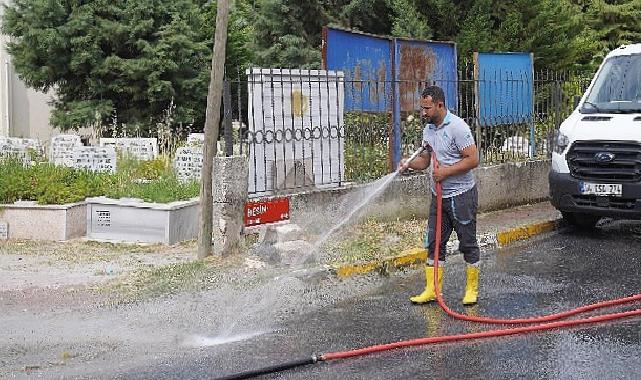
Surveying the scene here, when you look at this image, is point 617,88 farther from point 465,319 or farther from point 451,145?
point 465,319

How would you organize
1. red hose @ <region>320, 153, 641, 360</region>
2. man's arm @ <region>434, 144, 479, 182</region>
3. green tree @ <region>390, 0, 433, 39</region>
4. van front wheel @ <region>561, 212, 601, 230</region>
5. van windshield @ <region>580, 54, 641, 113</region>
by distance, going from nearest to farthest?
red hose @ <region>320, 153, 641, 360</region> → man's arm @ <region>434, 144, 479, 182</region> → van windshield @ <region>580, 54, 641, 113</region> → van front wheel @ <region>561, 212, 601, 230</region> → green tree @ <region>390, 0, 433, 39</region>

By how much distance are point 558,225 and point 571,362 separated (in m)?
6.09

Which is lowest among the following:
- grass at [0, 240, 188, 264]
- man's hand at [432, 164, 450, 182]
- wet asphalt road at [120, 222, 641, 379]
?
wet asphalt road at [120, 222, 641, 379]

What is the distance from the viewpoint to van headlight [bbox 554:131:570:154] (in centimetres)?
1044

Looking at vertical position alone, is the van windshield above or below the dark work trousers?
above

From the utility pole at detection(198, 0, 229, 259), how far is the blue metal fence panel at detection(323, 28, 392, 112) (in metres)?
1.85

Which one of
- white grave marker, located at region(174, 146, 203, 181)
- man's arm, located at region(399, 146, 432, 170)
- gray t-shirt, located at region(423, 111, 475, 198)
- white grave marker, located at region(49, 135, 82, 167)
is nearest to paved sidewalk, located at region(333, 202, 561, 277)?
man's arm, located at region(399, 146, 432, 170)

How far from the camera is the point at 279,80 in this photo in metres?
9.32

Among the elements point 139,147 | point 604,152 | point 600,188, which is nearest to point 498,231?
point 600,188

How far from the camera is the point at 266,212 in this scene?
8961 mm

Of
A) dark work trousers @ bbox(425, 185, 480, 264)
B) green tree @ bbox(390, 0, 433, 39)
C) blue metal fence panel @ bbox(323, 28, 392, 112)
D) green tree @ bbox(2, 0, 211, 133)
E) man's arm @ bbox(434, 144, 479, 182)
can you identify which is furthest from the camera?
green tree @ bbox(2, 0, 211, 133)

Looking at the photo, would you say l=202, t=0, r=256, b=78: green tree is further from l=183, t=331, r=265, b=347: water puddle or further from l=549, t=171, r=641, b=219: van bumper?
l=183, t=331, r=265, b=347: water puddle

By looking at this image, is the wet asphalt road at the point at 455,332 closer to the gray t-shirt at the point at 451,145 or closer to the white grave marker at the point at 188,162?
the gray t-shirt at the point at 451,145

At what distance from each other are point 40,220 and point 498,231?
5558mm
